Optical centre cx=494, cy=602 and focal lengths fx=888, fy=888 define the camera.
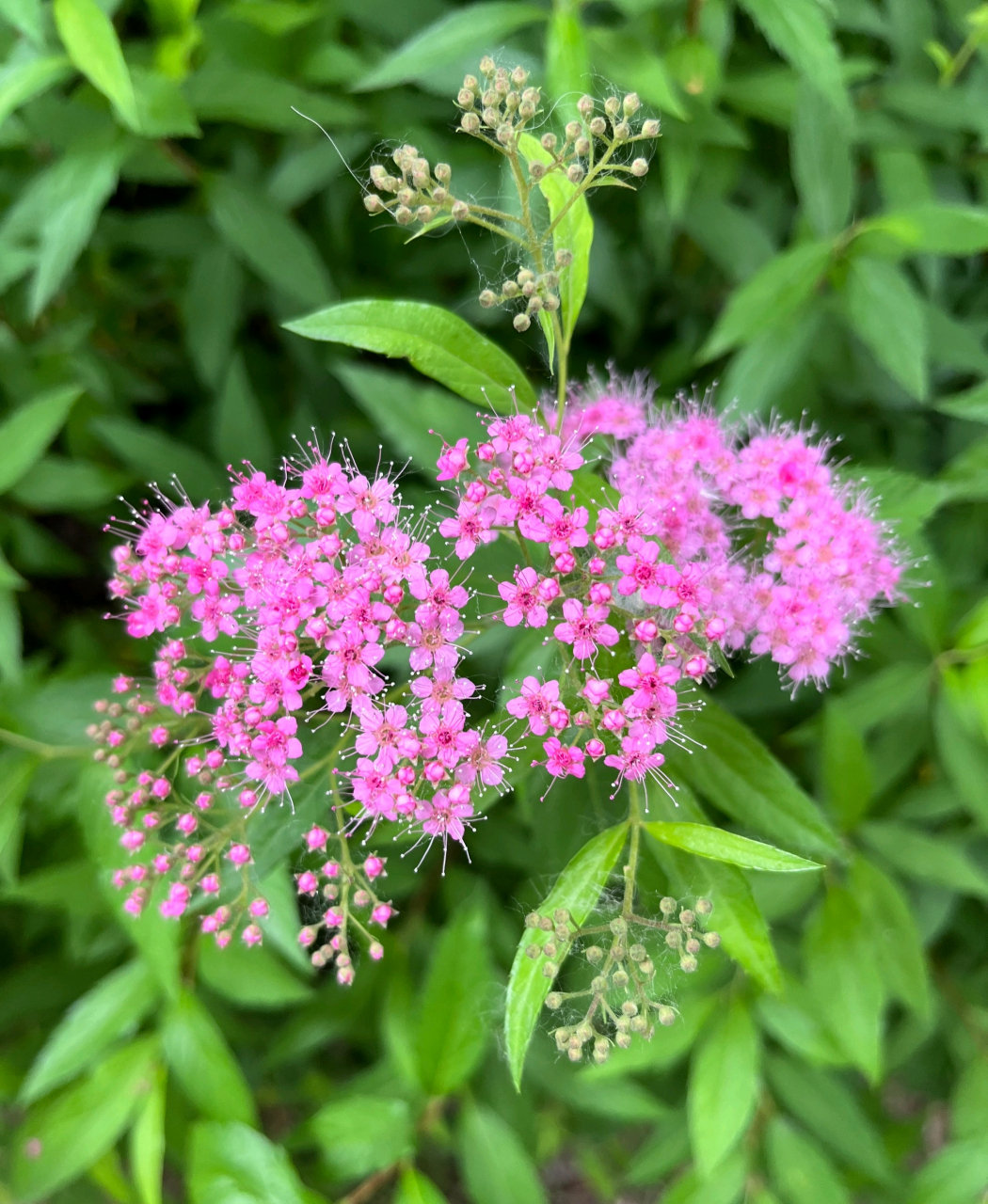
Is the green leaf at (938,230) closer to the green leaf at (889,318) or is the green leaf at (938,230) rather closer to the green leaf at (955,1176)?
the green leaf at (889,318)

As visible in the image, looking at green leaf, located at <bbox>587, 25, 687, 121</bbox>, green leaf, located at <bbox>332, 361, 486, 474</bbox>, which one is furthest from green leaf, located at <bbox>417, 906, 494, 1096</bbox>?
green leaf, located at <bbox>587, 25, 687, 121</bbox>

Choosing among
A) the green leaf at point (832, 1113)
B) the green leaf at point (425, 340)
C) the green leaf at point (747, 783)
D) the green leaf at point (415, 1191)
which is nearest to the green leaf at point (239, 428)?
the green leaf at point (425, 340)

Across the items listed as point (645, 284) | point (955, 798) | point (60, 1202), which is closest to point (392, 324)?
point (645, 284)

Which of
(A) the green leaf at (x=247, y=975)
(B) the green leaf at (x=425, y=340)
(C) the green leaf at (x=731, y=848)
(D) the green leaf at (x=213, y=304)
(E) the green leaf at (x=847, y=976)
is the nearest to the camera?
(C) the green leaf at (x=731, y=848)

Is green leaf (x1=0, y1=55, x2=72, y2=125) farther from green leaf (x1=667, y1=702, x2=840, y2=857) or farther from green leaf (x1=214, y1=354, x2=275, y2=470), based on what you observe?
green leaf (x1=667, y1=702, x2=840, y2=857)

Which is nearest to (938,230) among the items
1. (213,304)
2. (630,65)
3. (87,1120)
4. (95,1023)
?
(630,65)

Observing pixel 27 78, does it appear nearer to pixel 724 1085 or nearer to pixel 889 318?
pixel 889 318
